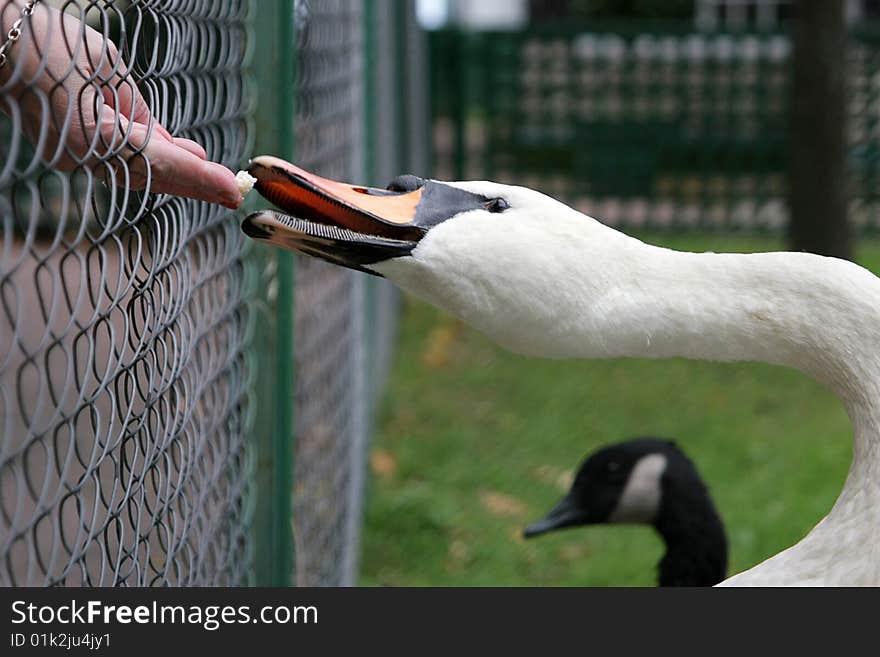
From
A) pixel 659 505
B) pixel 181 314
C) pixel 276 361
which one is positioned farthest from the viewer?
pixel 659 505

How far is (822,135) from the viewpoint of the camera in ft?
27.6

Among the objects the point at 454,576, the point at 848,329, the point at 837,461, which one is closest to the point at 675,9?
the point at 837,461

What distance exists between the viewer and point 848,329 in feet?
6.15

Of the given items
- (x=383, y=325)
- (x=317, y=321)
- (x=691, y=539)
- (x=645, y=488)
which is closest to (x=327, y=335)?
(x=317, y=321)

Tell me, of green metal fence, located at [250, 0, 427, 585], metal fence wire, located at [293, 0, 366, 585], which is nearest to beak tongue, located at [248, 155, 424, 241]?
green metal fence, located at [250, 0, 427, 585]

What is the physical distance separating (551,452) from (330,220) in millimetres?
4293

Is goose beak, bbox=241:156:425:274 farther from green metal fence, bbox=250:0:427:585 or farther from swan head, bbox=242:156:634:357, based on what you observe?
green metal fence, bbox=250:0:427:585

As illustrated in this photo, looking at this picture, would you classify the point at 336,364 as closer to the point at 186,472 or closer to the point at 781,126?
the point at 186,472

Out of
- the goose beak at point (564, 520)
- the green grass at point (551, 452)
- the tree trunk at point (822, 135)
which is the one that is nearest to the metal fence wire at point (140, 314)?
the goose beak at point (564, 520)

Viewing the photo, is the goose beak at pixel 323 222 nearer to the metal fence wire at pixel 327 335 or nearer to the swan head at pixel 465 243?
the swan head at pixel 465 243

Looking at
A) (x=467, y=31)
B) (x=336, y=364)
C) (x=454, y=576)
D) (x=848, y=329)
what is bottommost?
(x=454, y=576)

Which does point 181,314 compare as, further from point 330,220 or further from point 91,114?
point 91,114
